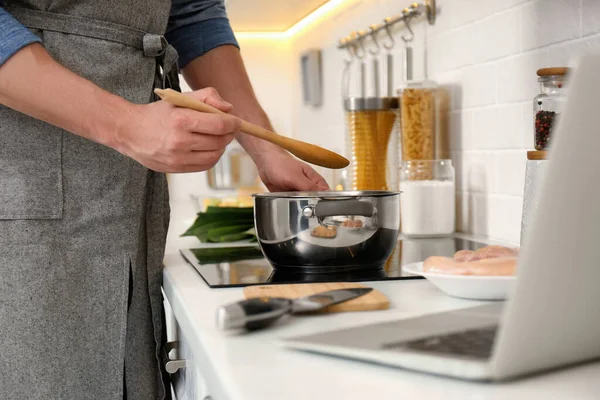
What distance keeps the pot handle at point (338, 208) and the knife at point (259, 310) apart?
0.23 meters

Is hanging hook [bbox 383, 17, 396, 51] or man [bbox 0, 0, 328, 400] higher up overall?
hanging hook [bbox 383, 17, 396, 51]

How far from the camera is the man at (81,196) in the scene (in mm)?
851

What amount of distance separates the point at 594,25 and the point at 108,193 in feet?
2.36

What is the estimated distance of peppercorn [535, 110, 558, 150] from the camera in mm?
951

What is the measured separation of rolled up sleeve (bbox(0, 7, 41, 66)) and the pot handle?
38 centimetres

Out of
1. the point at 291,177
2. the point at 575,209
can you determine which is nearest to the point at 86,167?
the point at 291,177

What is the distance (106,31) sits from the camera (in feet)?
3.26

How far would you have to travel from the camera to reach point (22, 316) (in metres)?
0.94

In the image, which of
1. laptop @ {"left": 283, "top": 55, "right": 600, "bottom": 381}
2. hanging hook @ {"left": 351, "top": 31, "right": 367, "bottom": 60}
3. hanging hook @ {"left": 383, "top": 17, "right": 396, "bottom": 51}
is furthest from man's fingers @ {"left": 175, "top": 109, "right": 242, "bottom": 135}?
hanging hook @ {"left": 351, "top": 31, "right": 367, "bottom": 60}

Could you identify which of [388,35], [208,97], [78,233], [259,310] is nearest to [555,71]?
[208,97]

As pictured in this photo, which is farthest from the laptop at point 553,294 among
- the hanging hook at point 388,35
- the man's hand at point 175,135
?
the hanging hook at point 388,35

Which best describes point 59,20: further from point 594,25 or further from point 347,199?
point 594,25

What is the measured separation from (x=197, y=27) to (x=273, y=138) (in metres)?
0.45

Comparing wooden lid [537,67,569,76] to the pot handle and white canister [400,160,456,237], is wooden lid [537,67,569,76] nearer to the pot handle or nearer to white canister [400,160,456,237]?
the pot handle
